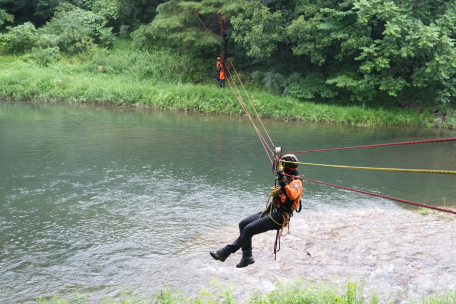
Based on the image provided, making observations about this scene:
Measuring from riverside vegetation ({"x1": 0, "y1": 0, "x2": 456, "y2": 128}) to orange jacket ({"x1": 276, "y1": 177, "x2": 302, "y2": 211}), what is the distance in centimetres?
1600

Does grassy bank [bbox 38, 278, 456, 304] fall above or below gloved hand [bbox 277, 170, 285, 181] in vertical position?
below

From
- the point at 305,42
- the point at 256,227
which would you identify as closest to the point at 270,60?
the point at 305,42

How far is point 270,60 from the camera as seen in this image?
27375mm

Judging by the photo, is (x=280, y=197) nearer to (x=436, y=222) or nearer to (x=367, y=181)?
(x=436, y=222)

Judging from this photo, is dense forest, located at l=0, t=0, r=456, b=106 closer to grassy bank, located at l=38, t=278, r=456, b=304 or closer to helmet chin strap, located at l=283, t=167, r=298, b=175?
helmet chin strap, located at l=283, t=167, r=298, b=175

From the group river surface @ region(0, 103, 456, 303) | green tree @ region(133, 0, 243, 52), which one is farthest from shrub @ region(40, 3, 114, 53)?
river surface @ region(0, 103, 456, 303)

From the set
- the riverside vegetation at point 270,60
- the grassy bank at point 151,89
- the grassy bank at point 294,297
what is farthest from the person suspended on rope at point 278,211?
the grassy bank at point 151,89

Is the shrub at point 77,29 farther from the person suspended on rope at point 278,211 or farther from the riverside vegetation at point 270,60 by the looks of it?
the person suspended on rope at point 278,211

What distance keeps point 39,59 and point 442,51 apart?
2622 centimetres

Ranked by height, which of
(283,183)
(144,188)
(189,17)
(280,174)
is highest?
(189,17)

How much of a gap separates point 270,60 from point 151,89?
8.13 meters

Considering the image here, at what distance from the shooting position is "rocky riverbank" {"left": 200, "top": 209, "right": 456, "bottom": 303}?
21.4ft

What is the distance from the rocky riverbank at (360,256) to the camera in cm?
651

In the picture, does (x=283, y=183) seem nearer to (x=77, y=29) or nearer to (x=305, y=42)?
(x=305, y=42)
